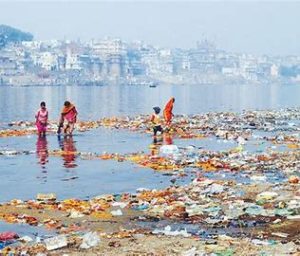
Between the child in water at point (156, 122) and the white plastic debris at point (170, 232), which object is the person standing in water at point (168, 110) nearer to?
the child in water at point (156, 122)

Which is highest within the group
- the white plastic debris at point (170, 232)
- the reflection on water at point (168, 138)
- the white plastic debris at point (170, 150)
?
the white plastic debris at point (170, 232)

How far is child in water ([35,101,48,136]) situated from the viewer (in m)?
26.1

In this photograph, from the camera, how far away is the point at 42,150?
2333 cm

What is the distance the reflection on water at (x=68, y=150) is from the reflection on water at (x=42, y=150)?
1.81ft

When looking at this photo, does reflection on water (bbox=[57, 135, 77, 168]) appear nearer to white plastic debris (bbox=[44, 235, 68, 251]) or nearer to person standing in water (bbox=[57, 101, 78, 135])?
person standing in water (bbox=[57, 101, 78, 135])

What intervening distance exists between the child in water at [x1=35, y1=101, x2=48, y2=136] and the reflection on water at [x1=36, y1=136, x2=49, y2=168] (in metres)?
0.30

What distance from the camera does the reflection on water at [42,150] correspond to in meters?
20.3

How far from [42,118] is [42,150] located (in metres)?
3.72

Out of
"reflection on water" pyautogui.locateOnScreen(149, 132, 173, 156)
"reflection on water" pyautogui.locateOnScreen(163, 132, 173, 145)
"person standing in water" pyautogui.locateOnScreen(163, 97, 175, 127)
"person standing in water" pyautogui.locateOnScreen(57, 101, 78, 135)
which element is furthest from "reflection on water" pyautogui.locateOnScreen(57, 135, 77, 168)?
"person standing in water" pyautogui.locateOnScreen(163, 97, 175, 127)

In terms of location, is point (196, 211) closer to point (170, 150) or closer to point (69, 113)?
point (170, 150)

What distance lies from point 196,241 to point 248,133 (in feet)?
65.8

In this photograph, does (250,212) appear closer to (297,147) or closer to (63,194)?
(63,194)

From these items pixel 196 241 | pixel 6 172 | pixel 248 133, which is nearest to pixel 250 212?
pixel 196 241

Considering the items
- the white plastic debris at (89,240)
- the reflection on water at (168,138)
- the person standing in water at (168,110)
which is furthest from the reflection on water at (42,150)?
the white plastic debris at (89,240)
